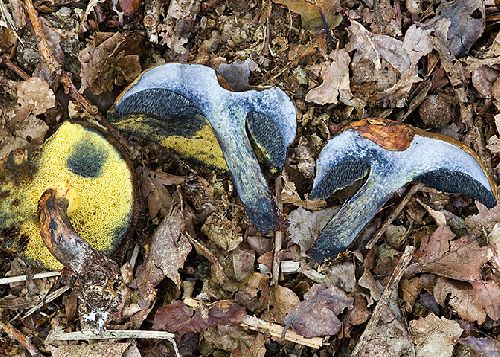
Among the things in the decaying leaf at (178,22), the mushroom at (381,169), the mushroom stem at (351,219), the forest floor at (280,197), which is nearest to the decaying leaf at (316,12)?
the forest floor at (280,197)

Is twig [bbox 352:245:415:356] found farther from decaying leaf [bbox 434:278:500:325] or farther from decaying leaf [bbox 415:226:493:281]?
decaying leaf [bbox 434:278:500:325]

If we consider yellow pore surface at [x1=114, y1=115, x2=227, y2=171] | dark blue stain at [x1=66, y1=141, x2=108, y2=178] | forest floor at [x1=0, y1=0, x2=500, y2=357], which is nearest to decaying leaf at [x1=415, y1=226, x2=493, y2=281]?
forest floor at [x1=0, y1=0, x2=500, y2=357]

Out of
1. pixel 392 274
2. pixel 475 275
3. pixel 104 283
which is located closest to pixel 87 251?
pixel 104 283

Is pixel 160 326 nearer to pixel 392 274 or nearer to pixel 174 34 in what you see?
pixel 392 274

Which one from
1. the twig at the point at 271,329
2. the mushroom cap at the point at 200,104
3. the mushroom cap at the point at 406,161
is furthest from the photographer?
the twig at the point at 271,329

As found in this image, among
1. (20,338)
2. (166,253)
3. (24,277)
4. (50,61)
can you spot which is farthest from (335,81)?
(20,338)

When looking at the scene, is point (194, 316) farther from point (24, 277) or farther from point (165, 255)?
point (24, 277)

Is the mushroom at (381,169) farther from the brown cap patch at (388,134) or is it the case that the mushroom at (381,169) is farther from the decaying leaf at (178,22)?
the decaying leaf at (178,22)
